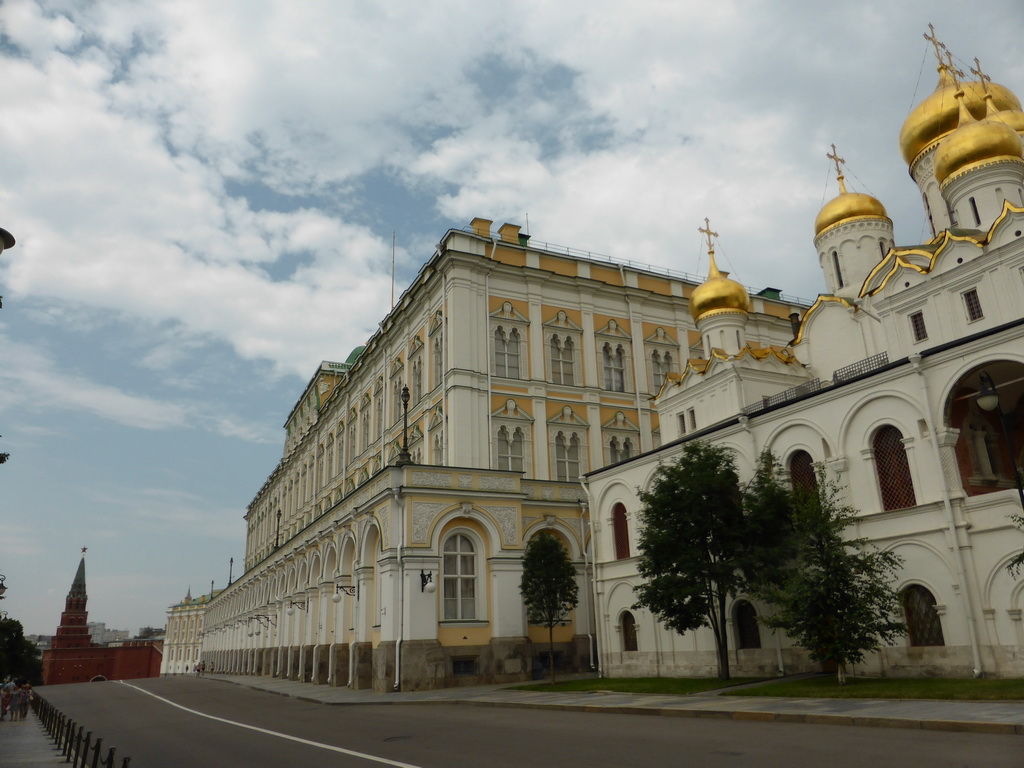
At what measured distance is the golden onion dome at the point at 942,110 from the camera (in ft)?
100

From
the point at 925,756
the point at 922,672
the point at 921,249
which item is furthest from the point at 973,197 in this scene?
the point at 925,756

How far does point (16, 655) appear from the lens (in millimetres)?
87375

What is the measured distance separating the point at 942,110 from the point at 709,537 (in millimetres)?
20479

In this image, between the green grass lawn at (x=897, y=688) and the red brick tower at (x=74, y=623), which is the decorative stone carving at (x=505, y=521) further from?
the red brick tower at (x=74, y=623)

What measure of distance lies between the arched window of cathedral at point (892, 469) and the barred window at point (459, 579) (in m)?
15.3

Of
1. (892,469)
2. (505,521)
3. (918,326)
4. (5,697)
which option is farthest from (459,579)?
(918,326)

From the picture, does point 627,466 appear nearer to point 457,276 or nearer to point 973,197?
point 457,276

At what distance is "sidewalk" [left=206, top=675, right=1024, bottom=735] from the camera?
1164cm

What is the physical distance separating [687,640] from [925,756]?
662 inches

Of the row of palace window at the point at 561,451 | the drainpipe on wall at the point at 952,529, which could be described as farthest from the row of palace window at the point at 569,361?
the drainpipe on wall at the point at 952,529

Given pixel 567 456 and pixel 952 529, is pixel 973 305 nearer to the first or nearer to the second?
pixel 952 529

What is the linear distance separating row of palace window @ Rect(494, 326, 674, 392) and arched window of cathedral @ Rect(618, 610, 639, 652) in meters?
12.9

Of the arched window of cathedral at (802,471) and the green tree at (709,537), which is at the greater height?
the arched window of cathedral at (802,471)

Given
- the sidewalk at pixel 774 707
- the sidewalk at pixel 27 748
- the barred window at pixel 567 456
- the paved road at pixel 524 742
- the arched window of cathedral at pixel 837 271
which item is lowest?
the sidewalk at pixel 27 748
